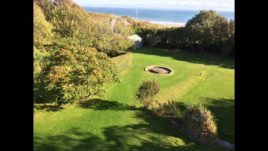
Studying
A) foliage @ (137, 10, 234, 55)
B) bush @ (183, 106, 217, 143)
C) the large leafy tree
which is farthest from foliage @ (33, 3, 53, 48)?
the large leafy tree

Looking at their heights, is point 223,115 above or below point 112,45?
below

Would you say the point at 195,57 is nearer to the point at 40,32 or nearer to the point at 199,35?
the point at 199,35

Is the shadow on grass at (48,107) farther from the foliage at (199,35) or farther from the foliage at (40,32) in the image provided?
the foliage at (199,35)

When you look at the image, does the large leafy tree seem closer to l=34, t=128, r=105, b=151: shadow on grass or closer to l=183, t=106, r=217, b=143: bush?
l=183, t=106, r=217, b=143: bush

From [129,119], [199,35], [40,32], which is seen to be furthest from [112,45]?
[199,35]

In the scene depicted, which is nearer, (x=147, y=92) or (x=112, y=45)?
(x=147, y=92)

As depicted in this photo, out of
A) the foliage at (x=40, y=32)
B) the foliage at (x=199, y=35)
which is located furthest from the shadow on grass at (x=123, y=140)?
the foliage at (x=199, y=35)

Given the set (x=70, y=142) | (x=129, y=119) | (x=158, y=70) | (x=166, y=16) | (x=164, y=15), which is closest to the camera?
(x=70, y=142)

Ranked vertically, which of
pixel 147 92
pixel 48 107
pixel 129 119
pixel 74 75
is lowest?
pixel 129 119
